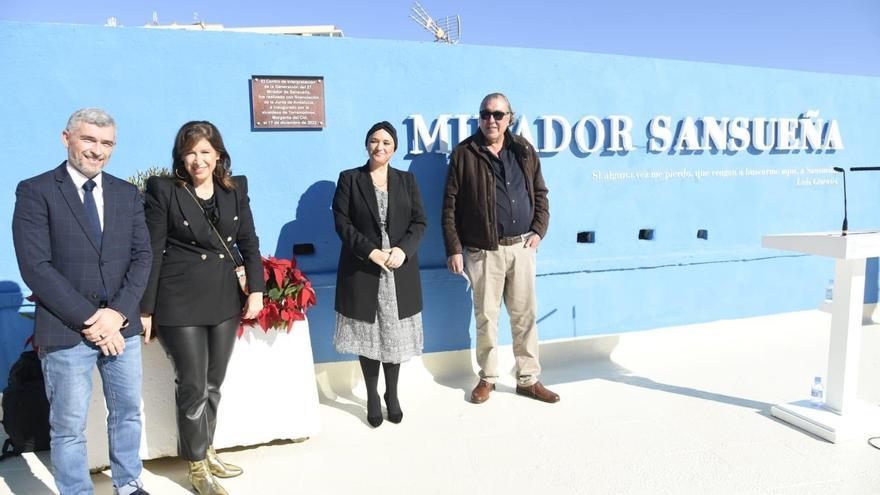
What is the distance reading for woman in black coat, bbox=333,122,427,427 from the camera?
287 cm

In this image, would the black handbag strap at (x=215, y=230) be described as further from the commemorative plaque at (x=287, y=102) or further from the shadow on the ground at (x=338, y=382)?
the shadow on the ground at (x=338, y=382)

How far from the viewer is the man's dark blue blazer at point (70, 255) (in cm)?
187

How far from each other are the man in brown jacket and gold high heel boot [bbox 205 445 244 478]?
1383mm

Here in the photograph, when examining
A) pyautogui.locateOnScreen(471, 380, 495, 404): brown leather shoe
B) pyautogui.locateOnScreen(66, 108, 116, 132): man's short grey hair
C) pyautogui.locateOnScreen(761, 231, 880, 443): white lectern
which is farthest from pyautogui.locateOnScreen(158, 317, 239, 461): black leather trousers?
pyautogui.locateOnScreen(761, 231, 880, 443): white lectern

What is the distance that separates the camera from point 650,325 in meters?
4.19

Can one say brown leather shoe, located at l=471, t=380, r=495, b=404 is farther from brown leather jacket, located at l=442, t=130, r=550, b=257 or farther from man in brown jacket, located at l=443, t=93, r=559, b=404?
brown leather jacket, located at l=442, t=130, r=550, b=257

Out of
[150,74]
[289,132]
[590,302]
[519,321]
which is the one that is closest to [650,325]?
[590,302]

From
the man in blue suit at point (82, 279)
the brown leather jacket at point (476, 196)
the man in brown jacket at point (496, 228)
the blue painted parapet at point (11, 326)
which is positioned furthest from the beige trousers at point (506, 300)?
the blue painted parapet at point (11, 326)

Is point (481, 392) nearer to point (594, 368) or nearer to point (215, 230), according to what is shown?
point (594, 368)

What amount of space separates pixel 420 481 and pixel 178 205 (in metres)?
1.54

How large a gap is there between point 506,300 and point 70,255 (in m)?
2.25

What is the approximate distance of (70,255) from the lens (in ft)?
6.36

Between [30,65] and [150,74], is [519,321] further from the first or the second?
[30,65]

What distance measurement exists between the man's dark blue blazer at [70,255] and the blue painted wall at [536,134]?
1.20 meters
